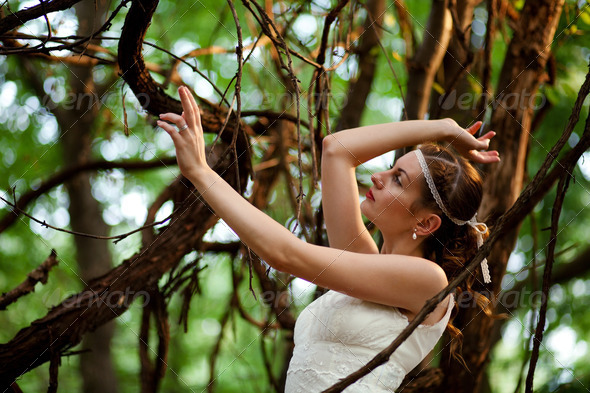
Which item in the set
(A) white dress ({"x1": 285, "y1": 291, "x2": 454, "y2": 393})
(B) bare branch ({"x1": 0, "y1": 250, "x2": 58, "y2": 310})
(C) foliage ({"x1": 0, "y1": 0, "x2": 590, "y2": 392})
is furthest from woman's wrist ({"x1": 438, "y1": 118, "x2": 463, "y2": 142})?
(B) bare branch ({"x1": 0, "y1": 250, "x2": 58, "y2": 310})

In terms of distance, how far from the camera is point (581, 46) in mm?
2762

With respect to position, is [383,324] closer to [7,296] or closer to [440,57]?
[7,296]

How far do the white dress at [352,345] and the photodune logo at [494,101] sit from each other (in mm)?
1018

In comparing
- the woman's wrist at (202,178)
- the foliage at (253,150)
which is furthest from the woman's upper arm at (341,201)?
the foliage at (253,150)

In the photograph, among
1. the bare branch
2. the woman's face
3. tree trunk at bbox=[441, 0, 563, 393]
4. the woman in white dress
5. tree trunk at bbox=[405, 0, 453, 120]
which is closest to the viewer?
the woman in white dress

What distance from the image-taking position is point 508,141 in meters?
2.15

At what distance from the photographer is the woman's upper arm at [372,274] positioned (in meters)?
1.16

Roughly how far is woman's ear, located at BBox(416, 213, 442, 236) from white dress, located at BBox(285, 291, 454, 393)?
0.19 meters

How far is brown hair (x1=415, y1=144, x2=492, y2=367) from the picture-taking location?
141 cm

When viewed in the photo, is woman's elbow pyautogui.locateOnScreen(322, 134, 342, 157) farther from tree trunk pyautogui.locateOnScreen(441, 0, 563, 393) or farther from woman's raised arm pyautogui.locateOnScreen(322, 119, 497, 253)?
tree trunk pyautogui.locateOnScreen(441, 0, 563, 393)

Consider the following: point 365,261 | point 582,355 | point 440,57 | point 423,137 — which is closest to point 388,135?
point 423,137

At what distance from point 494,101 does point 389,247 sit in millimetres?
1000

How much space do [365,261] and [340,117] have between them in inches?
52.2

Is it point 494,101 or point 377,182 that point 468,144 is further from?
point 494,101
